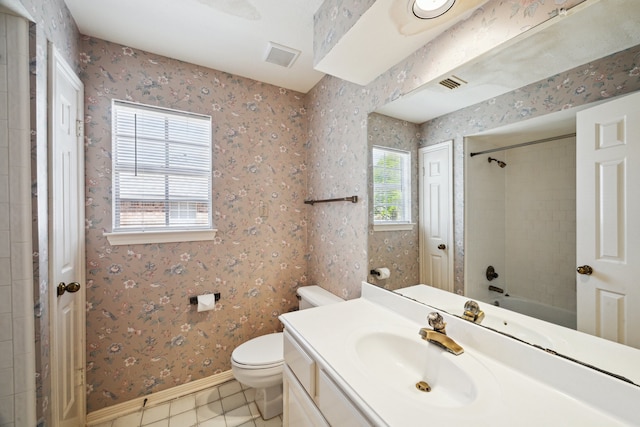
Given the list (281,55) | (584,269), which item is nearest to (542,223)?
(584,269)

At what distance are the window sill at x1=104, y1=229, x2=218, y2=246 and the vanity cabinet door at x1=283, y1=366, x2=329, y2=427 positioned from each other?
111 centimetres

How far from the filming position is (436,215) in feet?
3.58

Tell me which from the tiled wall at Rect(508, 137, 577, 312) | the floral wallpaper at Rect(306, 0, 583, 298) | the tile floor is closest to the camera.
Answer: the tiled wall at Rect(508, 137, 577, 312)

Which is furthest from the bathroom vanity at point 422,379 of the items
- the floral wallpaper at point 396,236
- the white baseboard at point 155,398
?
the white baseboard at point 155,398

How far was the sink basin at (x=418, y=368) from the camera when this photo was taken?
0.75 metres

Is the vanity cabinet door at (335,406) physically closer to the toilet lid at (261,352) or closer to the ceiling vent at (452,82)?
the toilet lid at (261,352)

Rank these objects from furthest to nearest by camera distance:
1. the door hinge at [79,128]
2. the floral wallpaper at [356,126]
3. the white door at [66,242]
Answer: the door hinge at [79,128]
the white door at [66,242]
the floral wallpaper at [356,126]

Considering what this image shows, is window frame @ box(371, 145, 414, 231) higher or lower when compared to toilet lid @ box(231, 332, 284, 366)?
higher

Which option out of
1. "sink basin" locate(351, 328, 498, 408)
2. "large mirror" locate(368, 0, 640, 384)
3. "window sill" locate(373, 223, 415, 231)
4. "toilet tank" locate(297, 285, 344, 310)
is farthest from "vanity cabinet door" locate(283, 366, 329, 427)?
"window sill" locate(373, 223, 415, 231)

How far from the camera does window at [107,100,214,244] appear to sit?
1.62 meters

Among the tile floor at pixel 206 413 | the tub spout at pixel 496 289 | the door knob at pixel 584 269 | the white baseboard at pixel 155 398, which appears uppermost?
the door knob at pixel 584 269

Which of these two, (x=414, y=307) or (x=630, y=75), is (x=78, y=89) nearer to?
(x=414, y=307)

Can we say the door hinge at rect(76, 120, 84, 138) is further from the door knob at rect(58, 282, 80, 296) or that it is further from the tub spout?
the tub spout

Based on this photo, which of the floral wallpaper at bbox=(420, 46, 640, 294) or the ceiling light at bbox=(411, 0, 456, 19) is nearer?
the floral wallpaper at bbox=(420, 46, 640, 294)
